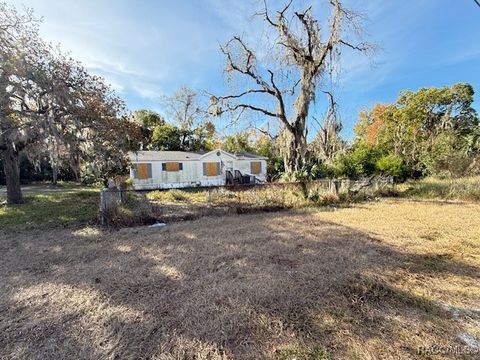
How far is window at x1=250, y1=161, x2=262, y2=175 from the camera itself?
19.9 meters

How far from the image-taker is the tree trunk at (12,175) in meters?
9.04

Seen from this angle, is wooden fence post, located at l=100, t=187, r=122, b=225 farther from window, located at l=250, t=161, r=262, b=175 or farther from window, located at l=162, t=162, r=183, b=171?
window, located at l=250, t=161, r=262, b=175

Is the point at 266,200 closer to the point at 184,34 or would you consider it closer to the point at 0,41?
the point at 184,34

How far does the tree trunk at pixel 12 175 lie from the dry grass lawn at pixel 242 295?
580cm

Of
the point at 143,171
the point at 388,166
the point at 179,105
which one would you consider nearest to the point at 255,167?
the point at 143,171

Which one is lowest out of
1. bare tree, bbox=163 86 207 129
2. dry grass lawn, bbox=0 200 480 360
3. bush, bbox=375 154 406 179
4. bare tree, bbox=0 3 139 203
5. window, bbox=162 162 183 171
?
dry grass lawn, bbox=0 200 480 360

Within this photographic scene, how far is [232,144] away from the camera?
23.8 metres

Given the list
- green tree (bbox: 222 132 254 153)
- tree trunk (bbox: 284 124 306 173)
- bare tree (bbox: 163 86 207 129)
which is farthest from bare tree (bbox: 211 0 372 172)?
bare tree (bbox: 163 86 207 129)

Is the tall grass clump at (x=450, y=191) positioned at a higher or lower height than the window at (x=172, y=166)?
lower

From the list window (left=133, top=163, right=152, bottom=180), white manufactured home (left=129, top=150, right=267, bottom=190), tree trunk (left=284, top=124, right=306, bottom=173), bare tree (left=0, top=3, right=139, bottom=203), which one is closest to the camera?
bare tree (left=0, top=3, right=139, bottom=203)

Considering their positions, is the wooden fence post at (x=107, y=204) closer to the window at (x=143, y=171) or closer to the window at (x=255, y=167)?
the window at (x=143, y=171)

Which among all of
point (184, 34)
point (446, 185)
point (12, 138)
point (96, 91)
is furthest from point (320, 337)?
point (446, 185)

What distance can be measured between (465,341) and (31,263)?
5402mm

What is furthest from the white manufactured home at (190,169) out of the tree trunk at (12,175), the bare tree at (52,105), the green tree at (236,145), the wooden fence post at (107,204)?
the wooden fence post at (107,204)
